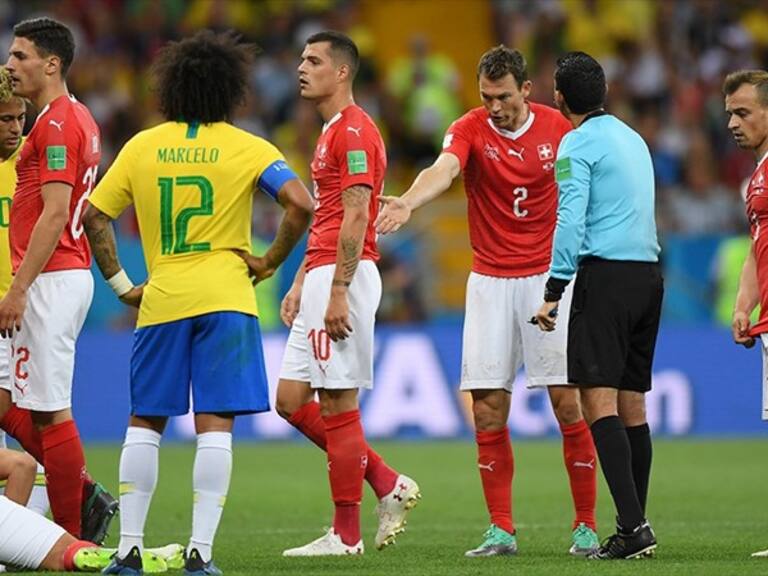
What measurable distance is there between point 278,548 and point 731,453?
24.3 ft

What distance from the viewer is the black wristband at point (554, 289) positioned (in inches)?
334

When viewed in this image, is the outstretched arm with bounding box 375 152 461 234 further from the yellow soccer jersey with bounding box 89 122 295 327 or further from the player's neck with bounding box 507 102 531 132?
the yellow soccer jersey with bounding box 89 122 295 327

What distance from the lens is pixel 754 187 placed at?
348 inches

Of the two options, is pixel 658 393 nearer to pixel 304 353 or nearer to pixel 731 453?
pixel 731 453

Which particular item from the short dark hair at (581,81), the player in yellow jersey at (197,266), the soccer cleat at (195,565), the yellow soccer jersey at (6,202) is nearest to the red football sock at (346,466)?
the player in yellow jersey at (197,266)

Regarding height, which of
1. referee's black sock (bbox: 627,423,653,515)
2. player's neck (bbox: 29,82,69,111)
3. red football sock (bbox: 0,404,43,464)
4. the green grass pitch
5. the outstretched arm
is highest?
player's neck (bbox: 29,82,69,111)

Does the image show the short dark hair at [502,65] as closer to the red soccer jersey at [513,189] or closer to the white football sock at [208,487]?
the red soccer jersey at [513,189]

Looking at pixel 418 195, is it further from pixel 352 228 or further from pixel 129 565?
pixel 129 565

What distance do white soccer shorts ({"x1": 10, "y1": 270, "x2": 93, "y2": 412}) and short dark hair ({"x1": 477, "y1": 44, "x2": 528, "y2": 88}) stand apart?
2.51 m

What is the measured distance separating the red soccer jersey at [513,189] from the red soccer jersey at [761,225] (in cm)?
114

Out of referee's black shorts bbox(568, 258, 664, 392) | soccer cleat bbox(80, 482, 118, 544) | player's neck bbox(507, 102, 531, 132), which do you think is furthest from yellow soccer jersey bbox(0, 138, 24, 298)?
referee's black shorts bbox(568, 258, 664, 392)

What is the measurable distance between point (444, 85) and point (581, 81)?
12581 mm

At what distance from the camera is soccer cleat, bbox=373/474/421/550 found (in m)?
9.22

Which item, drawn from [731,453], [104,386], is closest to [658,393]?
[731,453]
